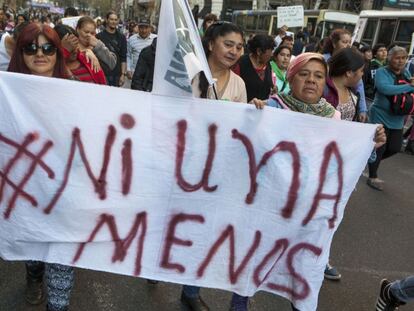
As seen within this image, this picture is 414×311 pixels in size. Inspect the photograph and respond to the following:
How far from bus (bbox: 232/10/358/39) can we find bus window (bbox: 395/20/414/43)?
3875 mm


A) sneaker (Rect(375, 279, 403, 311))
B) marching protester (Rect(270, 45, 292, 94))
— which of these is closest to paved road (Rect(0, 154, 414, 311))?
sneaker (Rect(375, 279, 403, 311))

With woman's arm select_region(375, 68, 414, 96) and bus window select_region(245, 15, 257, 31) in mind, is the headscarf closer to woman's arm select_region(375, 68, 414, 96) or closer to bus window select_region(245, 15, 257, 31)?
woman's arm select_region(375, 68, 414, 96)

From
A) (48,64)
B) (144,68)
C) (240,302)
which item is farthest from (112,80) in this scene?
(240,302)

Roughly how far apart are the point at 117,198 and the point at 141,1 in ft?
109

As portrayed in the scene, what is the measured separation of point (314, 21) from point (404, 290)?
15804 mm

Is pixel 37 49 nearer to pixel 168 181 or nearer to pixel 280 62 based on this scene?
pixel 168 181

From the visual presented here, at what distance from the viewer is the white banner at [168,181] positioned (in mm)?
1978

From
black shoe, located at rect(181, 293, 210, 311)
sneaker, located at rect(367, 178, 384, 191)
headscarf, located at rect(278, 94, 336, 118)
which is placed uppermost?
headscarf, located at rect(278, 94, 336, 118)

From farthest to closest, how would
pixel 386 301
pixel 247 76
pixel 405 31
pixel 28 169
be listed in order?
pixel 405 31 → pixel 247 76 → pixel 386 301 → pixel 28 169

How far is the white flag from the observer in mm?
1782

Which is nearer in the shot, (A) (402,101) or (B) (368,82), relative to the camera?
(A) (402,101)

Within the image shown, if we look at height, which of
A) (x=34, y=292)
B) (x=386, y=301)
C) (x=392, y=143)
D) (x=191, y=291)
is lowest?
(x=34, y=292)

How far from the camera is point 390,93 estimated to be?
14.2ft

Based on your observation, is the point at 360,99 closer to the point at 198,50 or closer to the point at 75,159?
the point at 198,50
